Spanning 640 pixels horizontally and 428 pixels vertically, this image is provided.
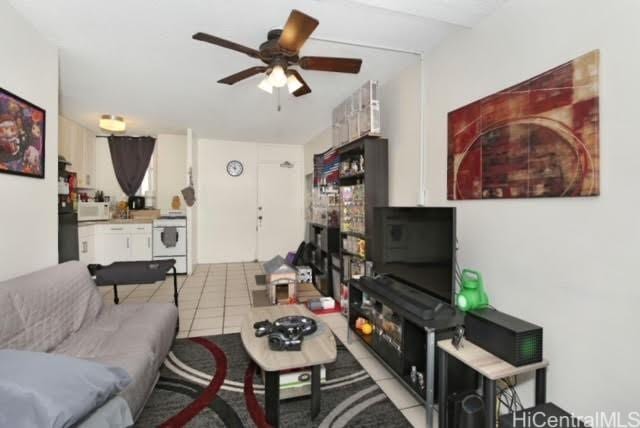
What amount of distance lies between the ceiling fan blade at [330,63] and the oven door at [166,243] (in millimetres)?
3966

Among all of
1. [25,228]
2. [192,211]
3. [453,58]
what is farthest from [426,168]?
[192,211]

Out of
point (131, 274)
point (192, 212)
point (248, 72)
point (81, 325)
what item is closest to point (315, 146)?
point (192, 212)

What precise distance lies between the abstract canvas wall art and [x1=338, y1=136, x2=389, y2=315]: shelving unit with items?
877 millimetres

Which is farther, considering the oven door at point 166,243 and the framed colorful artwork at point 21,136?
the oven door at point 166,243

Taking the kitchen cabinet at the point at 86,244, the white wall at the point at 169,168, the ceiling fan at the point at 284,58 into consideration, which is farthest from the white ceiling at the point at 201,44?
the kitchen cabinet at the point at 86,244

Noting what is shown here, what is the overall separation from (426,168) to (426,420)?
174 centimetres

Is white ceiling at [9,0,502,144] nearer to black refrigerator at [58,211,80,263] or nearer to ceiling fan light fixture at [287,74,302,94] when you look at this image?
ceiling fan light fixture at [287,74,302,94]

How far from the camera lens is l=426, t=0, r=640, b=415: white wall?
1.25 metres

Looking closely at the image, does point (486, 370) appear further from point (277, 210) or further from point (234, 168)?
point (234, 168)

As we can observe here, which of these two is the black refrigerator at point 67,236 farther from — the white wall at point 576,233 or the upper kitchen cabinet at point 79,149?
the white wall at point 576,233

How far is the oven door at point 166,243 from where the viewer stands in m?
5.07

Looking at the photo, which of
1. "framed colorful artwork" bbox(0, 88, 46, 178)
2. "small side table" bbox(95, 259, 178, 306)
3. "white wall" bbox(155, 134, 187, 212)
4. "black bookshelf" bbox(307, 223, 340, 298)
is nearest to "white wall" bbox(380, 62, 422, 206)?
"black bookshelf" bbox(307, 223, 340, 298)

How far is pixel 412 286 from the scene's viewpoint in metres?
2.15

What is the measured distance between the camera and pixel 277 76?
6.90 ft
